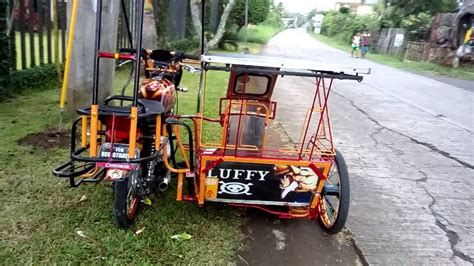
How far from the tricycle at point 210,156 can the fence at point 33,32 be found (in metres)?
3.94

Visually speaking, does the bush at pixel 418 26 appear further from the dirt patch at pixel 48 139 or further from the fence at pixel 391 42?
the dirt patch at pixel 48 139

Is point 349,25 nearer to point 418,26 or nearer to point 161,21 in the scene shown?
point 418,26

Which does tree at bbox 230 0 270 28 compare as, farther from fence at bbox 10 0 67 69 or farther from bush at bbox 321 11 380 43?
bush at bbox 321 11 380 43

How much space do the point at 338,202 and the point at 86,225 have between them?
77.8 inches

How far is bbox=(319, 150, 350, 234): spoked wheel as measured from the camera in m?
3.32

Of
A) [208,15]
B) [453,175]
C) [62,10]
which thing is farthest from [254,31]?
[453,175]

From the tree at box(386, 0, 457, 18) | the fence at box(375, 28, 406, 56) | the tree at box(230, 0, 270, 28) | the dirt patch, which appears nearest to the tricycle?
the dirt patch

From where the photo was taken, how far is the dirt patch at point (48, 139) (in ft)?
15.3

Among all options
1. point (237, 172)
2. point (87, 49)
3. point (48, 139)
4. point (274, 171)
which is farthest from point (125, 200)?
point (87, 49)

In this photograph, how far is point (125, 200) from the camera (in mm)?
2979

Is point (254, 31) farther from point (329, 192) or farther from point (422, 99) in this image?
point (329, 192)

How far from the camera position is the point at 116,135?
3.08 m

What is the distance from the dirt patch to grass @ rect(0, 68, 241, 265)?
0.90ft

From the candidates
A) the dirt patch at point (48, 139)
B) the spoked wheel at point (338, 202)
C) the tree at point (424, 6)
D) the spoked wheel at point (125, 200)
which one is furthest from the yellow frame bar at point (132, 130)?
the tree at point (424, 6)
